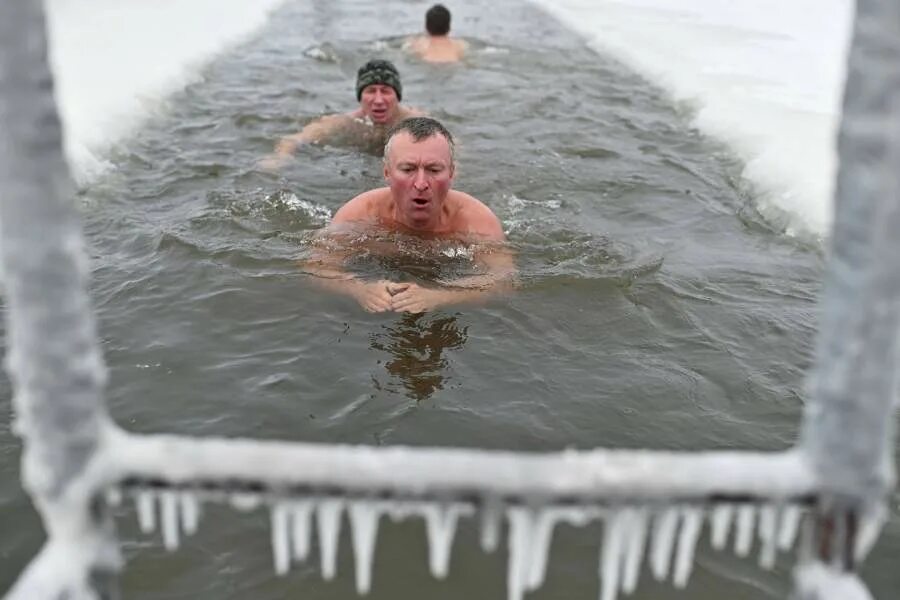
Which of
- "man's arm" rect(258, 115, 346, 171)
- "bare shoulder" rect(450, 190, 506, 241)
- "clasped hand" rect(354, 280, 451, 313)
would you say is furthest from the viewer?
"man's arm" rect(258, 115, 346, 171)

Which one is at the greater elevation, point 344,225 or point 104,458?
point 104,458

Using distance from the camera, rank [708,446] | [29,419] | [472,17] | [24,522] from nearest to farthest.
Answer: [29,419]
[24,522]
[708,446]
[472,17]

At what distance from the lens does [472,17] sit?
13234 mm

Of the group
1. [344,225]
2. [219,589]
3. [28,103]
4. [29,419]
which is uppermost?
[28,103]

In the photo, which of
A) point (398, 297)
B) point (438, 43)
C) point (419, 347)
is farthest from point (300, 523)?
point (438, 43)

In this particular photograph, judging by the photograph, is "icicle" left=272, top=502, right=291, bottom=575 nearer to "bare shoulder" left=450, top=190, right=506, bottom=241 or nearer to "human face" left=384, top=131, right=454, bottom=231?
"human face" left=384, top=131, right=454, bottom=231

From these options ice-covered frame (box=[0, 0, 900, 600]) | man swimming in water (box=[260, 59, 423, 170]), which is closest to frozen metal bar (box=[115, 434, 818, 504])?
ice-covered frame (box=[0, 0, 900, 600])

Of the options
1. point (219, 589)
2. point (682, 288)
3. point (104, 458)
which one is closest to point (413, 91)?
point (682, 288)

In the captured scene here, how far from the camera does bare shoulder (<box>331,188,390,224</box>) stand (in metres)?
4.62

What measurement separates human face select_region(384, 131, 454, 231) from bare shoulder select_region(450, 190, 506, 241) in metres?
0.17

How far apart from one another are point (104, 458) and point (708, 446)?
2354 mm

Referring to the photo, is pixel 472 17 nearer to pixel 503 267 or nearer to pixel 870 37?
pixel 503 267

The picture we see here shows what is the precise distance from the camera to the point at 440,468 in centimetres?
104

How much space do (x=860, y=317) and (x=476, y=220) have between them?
3625 millimetres
